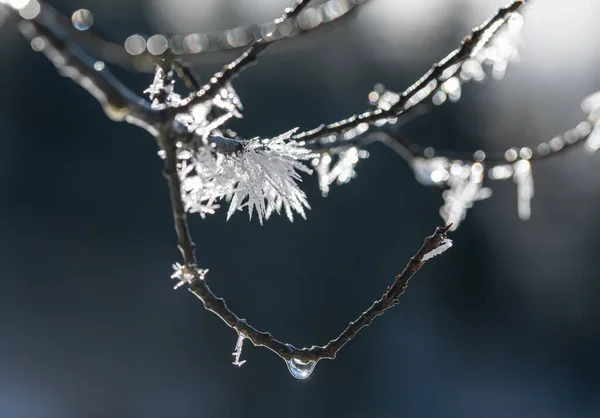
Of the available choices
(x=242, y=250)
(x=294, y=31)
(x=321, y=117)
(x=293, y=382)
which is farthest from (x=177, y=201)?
(x=321, y=117)

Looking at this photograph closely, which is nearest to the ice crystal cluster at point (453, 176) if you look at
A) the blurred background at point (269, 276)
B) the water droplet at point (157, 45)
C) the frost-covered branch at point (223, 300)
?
the frost-covered branch at point (223, 300)

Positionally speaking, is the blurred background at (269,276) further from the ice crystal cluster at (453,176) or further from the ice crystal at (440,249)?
the ice crystal at (440,249)

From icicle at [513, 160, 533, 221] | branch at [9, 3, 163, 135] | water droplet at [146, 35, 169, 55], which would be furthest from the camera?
icicle at [513, 160, 533, 221]

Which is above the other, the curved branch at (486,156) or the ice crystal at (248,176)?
the curved branch at (486,156)

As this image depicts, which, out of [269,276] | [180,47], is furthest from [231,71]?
[269,276]

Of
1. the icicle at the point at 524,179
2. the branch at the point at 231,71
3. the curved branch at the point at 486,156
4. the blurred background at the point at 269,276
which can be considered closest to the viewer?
the branch at the point at 231,71

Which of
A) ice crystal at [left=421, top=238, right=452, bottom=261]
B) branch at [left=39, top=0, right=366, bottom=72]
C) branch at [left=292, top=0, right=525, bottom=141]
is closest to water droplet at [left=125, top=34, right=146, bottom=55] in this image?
branch at [left=39, top=0, right=366, bottom=72]

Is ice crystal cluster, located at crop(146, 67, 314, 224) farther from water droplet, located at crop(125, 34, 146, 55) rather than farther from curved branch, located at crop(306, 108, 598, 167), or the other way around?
curved branch, located at crop(306, 108, 598, 167)
